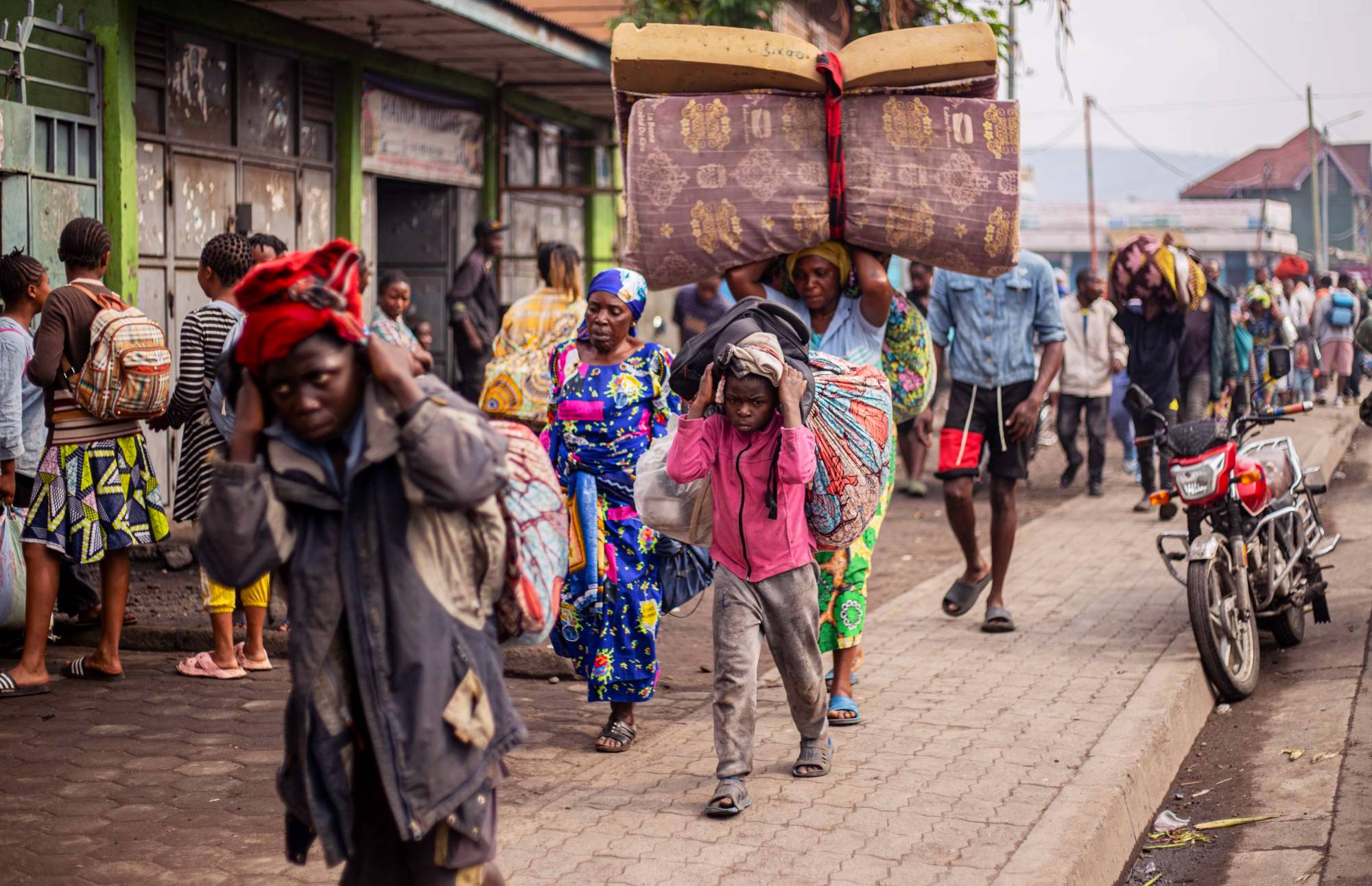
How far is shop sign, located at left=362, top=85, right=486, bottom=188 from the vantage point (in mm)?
12422

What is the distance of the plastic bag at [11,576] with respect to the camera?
670 cm

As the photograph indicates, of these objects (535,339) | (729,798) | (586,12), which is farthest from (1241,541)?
(586,12)

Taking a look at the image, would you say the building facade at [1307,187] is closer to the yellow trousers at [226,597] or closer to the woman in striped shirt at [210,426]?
the woman in striped shirt at [210,426]

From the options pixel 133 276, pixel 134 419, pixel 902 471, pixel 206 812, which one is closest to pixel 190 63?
pixel 133 276

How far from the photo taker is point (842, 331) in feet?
19.8

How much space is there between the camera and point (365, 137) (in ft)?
40.3

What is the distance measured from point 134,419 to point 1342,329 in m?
21.2

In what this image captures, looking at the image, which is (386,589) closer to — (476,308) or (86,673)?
(86,673)

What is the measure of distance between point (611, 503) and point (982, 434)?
8.90 feet

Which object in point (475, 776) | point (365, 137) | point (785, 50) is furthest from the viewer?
point (365, 137)

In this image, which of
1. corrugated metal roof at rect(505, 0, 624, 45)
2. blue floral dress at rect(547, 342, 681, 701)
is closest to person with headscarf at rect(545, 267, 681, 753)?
blue floral dress at rect(547, 342, 681, 701)

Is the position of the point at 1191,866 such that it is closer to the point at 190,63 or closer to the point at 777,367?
the point at 777,367

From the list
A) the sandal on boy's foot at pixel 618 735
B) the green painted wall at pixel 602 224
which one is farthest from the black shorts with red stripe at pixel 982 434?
the green painted wall at pixel 602 224

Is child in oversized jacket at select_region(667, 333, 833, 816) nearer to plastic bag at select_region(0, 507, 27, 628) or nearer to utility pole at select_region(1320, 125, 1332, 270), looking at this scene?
plastic bag at select_region(0, 507, 27, 628)
